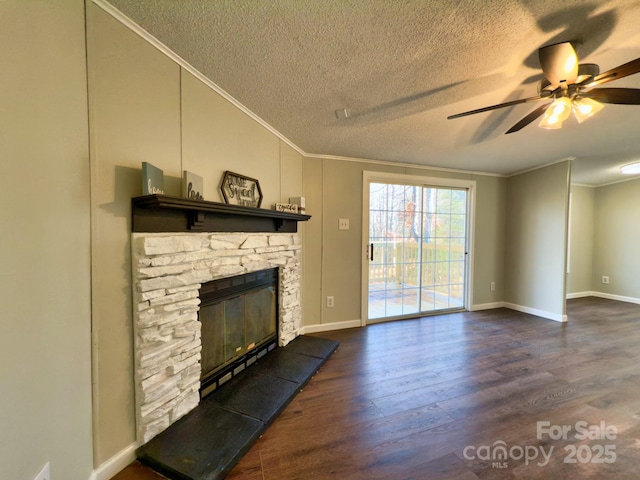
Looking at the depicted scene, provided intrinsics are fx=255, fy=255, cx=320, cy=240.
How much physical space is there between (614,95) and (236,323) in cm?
286

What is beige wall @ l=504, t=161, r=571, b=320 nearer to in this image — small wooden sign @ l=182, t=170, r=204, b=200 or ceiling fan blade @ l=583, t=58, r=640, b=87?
ceiling fan blade @ l=583, t=58, r=640, b=87

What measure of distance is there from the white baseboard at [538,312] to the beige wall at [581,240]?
185 centimetres

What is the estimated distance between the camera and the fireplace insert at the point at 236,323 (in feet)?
6.01

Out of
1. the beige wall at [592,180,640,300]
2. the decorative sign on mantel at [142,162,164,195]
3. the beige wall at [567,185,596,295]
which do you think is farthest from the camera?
the beige wall at [567,185,596,295]

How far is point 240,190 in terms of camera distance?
2088 millimetres

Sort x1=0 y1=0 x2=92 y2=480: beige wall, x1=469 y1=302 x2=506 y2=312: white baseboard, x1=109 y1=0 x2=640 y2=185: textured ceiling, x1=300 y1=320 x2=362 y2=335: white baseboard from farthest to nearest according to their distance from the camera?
x1=469 y1=302 x2=506 y2=312: white baseboard
x1=300 y1=320 x2=362 y2=335: white baseboard
x1=109 y1=0 x2=640 y2=185: textured ceiling
x1=0 y1=0 x2=92 y2=480: beige wall

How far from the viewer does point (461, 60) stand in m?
1.47

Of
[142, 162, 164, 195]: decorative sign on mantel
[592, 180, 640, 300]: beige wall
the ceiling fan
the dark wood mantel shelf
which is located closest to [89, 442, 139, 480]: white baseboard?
the dark wood mantel shelf

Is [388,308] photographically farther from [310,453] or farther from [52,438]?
[52,438]

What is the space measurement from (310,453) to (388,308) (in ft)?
8.14

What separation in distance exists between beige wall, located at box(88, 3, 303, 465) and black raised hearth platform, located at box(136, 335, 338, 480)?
215 mm

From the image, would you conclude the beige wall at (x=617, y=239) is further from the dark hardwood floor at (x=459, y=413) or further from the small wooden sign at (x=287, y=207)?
the small wooden sign at (x=287, y=207)

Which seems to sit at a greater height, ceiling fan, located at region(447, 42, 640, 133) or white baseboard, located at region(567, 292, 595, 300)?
ceiling fan, located at region(447, 42, 640, 133)

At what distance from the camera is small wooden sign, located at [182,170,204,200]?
60.1 inches
